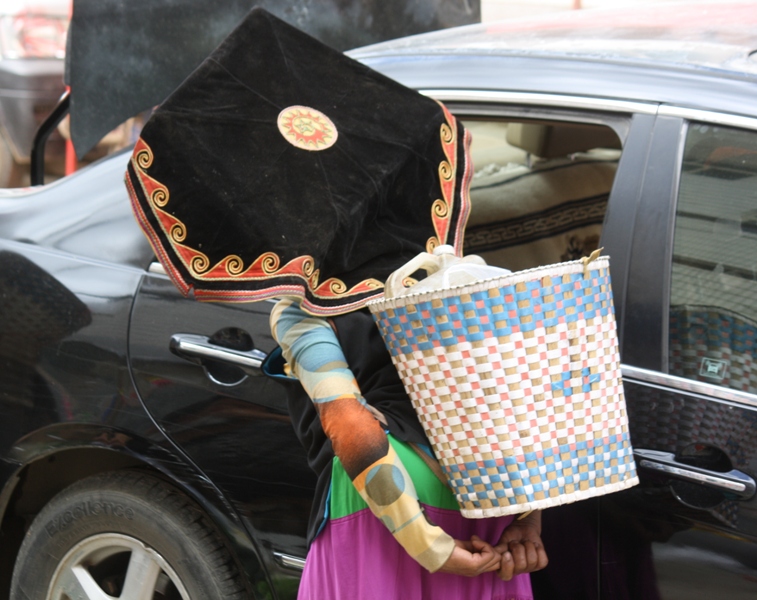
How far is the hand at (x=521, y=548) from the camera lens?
1.62m

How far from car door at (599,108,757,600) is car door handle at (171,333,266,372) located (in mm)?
783

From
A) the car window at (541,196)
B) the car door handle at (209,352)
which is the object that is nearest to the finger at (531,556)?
the car door handle at (209,352)

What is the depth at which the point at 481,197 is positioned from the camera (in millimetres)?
2855

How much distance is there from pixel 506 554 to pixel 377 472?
0.93ft

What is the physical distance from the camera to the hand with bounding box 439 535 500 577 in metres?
1.55

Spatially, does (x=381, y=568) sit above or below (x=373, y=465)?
below

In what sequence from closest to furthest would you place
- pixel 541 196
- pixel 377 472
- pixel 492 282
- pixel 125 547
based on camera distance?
pixel 492 282, pixel 377 472, pixel 125 547, pixel 541 196

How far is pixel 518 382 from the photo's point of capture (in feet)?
4.73

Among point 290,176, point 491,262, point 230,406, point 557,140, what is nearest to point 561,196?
point 557,140

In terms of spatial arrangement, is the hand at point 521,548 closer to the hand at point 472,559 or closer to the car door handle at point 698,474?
the hand at point 472,559

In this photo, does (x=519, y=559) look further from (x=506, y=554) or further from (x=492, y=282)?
(x=492, y=282)

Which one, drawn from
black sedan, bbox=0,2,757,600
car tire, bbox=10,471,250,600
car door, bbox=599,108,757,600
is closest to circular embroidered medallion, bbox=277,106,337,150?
black sedan, bbox=0,2,757,600

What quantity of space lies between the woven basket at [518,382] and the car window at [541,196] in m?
1.22

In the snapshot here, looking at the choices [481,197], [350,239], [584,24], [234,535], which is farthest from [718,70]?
[234,535]
